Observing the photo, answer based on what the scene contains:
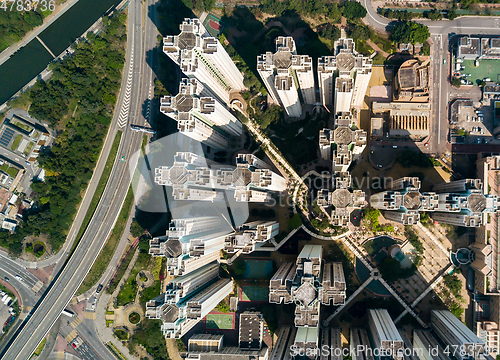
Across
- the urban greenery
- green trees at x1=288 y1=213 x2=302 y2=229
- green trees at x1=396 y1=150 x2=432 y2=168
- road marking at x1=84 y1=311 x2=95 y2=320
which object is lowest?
the urban greenery

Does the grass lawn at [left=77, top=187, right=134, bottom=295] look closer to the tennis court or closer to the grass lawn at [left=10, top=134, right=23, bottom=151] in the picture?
the grass lawn at [left=10, top=134, right=23, bottom=151]

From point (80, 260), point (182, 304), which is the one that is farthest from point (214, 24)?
point (80, 260)

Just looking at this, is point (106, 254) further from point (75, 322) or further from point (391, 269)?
point (391, 269)

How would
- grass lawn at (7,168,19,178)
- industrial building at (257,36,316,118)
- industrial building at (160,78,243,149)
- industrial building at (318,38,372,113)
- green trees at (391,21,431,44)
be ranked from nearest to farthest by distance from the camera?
industrial building at (318,38,372,113), industrial building at (257,36,316,118), industrial building at (160,78,243,149), green trees at (391,21,431,44), grass lawn at (7,168,19,178)

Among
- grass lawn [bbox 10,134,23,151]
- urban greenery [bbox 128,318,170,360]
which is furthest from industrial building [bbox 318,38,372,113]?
grass lawn [bbox 10,134,23,151]

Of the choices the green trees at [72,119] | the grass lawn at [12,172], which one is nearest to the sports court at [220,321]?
the green trees at [72,119]

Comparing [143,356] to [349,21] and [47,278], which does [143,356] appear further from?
[349,21]
